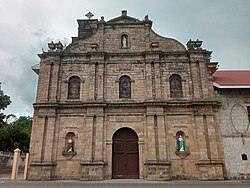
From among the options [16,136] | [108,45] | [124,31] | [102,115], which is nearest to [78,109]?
[102,115]

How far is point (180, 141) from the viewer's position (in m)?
15.1

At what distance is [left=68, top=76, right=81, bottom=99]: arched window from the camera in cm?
1666

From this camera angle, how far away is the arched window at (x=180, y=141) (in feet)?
49.2

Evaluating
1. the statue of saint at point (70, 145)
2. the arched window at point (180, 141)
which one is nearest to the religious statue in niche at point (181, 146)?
the arched window at point (180, 141)

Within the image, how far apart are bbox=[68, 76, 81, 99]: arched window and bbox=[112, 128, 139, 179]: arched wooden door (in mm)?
4114

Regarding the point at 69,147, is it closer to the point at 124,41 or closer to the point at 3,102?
the point at 124,41

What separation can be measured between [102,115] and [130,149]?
2997mm

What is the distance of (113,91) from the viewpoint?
1653cm

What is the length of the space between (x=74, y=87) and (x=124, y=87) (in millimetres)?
3732

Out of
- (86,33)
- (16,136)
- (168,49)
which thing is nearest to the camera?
(168,49)

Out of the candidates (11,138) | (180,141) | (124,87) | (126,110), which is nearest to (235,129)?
(180,141)

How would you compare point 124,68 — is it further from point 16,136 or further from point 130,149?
point 16,136

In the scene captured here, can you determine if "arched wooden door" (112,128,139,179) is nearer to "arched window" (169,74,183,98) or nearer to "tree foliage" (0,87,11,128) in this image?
"arched window" (169,74,183,98)

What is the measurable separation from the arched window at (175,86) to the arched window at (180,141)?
274cm
